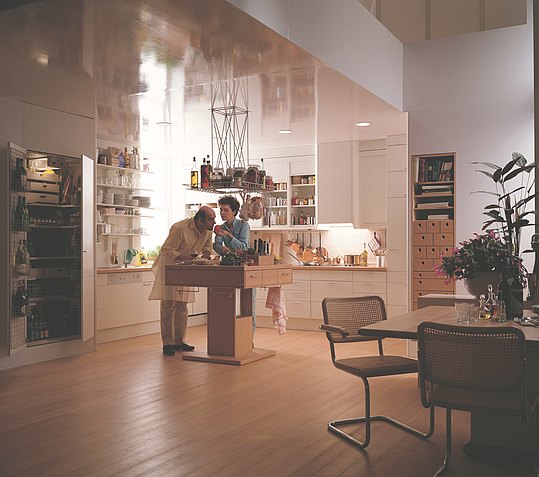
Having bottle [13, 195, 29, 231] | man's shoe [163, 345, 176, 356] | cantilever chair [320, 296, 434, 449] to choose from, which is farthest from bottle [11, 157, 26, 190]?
cantilever chair [320, 296, 434, 449]

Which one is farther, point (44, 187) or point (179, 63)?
point (44, 187)

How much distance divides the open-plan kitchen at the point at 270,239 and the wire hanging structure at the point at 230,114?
0.20 ft

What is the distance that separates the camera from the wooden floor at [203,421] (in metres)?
3.45

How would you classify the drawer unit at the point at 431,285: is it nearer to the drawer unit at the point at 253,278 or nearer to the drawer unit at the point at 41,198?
the drawer unit at the point at 253,278

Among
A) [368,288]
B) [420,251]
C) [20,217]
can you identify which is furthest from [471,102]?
[20,217]

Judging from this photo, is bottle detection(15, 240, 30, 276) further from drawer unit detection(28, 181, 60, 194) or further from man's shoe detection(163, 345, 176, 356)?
man's shoe detection(163, 345, 176, 356)

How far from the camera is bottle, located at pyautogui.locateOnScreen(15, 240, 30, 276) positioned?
20.3 ft

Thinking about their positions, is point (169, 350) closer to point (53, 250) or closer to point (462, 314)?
point (53, 250)

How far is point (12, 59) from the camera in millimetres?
4863

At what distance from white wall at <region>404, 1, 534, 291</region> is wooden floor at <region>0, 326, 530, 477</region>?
8.18 feet

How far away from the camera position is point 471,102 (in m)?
6.88

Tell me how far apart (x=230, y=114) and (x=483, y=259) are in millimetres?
3519

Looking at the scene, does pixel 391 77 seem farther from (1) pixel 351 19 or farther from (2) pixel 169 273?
(2) pixel 169 273

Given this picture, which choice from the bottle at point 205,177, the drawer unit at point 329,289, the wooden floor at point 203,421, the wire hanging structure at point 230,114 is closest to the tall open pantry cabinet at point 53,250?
the wooden floor at point 203,421
